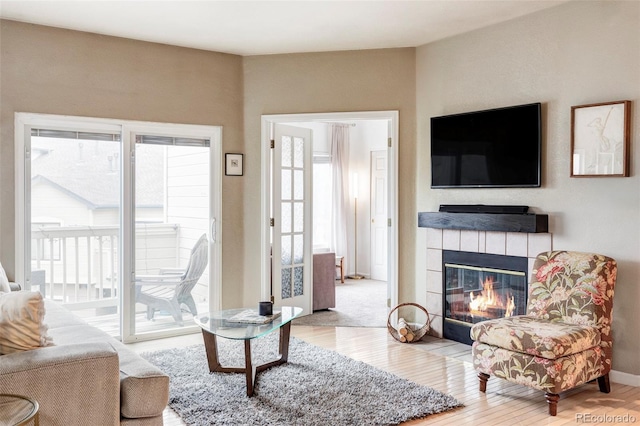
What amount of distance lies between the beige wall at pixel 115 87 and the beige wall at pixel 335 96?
0.13 metres

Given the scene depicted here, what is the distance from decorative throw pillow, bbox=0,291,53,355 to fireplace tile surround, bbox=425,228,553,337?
3288 mm

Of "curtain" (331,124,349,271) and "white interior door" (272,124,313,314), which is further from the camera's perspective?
"curtain" (331,124,349,271)

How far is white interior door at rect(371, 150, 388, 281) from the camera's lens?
8203 mm

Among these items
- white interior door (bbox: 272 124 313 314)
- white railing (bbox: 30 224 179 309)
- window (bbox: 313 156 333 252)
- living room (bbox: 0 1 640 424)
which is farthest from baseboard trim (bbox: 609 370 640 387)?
window (bbox: 313 156 333 252)

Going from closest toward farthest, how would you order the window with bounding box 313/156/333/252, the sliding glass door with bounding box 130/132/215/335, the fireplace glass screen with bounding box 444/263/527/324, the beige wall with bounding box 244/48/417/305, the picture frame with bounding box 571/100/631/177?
the picture frame with bounding box 571/100/631/177 < the fireplace glass screen with bounding box 444/263/527/324 < the sliding glass door with bounding box 130/132/215/335 < the beige wall with bounding box 244/48/417/305 < the window with bounding box 313/156/333/252

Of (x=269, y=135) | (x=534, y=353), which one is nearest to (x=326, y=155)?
(x=269, y=135)

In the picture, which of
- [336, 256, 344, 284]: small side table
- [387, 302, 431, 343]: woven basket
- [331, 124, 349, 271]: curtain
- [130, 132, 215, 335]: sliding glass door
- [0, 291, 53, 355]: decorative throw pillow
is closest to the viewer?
[0, 291, 53, 355]: decorative throw pillow

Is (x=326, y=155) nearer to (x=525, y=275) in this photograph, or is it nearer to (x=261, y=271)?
(x=261, y=271)

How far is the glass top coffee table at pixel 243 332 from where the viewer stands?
335 cm

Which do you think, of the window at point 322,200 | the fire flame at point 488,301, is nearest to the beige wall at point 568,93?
the fire flame at point 488,301

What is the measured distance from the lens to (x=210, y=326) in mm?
3568

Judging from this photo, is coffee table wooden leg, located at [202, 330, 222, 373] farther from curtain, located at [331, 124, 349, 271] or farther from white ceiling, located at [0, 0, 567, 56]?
curtain, located at [331, 124, 349, 271]

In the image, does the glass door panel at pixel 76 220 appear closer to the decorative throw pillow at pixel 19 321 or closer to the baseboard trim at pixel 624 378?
the decorative throw pillow at pixel 19 321

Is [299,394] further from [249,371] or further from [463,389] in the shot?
[463,389]
